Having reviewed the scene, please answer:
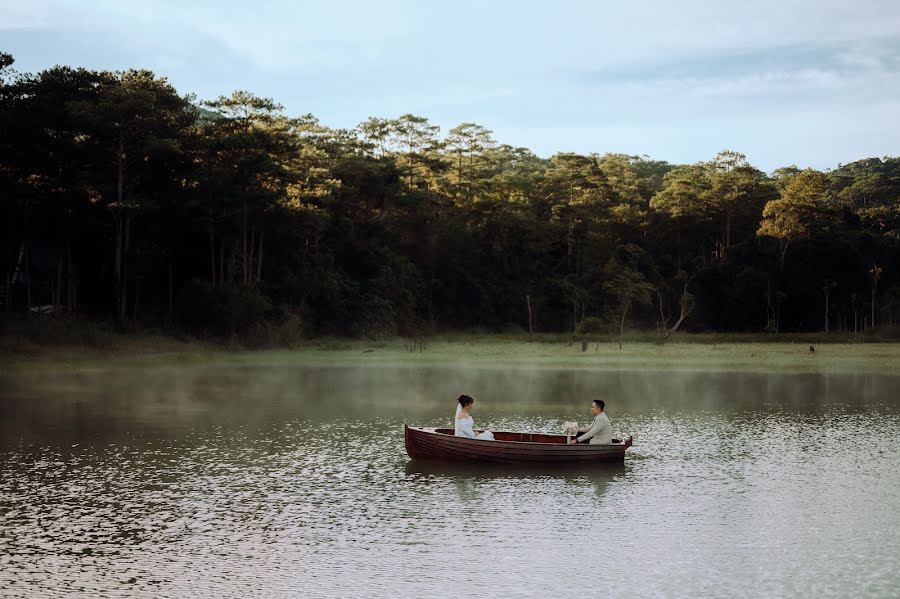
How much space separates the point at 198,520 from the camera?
614 inches

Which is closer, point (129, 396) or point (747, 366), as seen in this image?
point (129, 396)

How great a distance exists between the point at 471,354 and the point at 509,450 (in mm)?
36938

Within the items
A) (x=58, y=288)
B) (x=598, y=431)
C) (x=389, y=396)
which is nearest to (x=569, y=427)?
(x=598, y=431)

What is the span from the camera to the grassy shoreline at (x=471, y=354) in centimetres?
4488

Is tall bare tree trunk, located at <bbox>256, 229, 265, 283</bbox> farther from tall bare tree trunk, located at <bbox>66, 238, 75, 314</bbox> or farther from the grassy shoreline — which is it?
tall bare tree trunk, located at <bbox>66, 238, 75, 314</bbox>

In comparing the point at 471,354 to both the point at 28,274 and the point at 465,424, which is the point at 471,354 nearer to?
the point at 28,274

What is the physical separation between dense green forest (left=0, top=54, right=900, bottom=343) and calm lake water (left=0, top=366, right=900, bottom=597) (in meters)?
21.9

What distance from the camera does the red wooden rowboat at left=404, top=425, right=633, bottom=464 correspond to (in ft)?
66.9

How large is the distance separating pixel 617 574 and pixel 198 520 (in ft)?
22.5

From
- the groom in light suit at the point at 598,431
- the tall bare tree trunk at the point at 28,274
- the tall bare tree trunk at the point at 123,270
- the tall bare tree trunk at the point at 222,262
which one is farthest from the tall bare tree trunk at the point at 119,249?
the groom in light suit at the point at 598,431

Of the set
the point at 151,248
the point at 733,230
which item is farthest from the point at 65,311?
the point at 733,230

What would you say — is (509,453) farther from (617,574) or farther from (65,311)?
(65,311)

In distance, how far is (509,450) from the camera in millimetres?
20438

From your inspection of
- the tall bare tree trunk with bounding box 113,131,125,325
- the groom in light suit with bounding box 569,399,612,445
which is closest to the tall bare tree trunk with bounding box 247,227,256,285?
the tall bare tree trunk with bounding box 113,131,125,325
